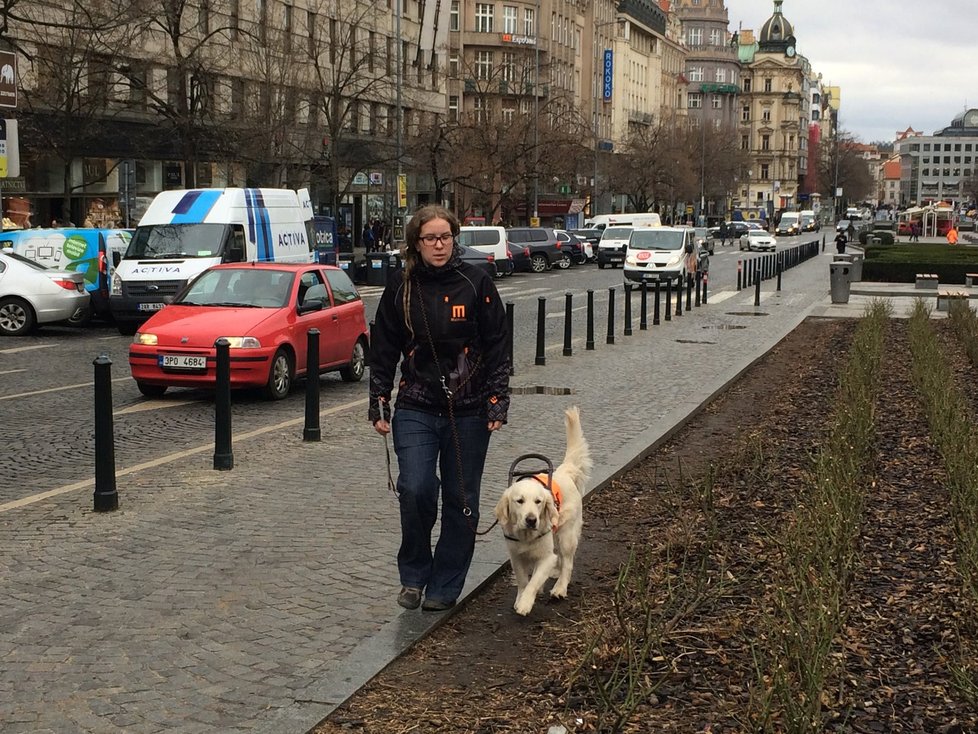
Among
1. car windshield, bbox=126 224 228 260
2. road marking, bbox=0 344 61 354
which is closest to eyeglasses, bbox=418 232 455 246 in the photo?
road marking, bbox=0 344 61 354

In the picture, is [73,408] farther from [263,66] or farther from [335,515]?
[263,66]

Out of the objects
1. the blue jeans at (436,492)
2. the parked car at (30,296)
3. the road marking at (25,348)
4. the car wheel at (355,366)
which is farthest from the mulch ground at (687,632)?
the parked car at (30,296)

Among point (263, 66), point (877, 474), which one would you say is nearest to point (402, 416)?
point (877, 474)

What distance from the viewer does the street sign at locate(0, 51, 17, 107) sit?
2584cm

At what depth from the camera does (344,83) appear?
43.4m

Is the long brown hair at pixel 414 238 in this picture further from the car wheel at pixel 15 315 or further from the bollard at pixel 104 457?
the car wheel at pixel 15 315

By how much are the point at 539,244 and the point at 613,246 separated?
4.10m

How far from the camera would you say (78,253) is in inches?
983

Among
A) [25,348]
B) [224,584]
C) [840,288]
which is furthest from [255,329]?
[840,288]

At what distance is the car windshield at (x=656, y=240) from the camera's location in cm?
3891

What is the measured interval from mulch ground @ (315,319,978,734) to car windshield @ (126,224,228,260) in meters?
16.1

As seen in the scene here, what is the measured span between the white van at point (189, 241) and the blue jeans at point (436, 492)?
55.0 feet

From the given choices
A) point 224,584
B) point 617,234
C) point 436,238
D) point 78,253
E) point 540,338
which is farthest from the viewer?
point 617,234

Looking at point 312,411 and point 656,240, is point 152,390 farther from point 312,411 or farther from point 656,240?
point 656,240
